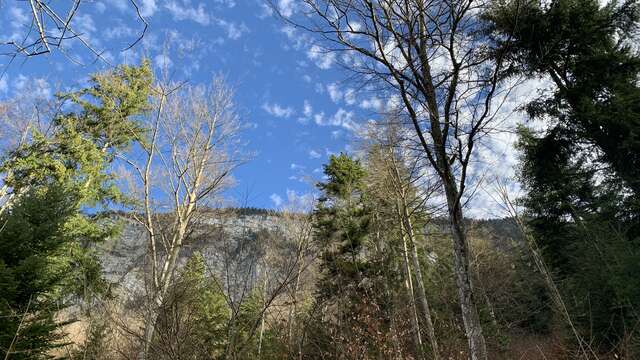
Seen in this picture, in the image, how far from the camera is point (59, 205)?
325 inches

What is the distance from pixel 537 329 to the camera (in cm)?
1797

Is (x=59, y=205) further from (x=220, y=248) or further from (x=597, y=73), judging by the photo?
(x=597, y=73)

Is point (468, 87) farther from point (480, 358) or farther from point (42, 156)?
point (42, 156)

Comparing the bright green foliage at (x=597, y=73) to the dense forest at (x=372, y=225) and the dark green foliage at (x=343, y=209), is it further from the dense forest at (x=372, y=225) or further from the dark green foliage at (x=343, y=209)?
the dark green foliage at (x=343, y=209)

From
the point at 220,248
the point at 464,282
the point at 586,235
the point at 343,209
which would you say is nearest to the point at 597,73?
the point at 586,235

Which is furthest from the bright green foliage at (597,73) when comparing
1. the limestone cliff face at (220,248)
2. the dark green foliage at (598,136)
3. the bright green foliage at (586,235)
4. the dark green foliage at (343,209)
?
the limestone cliff face at (220,248)

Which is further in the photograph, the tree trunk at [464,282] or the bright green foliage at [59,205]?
the bright green foliage at [59,205]

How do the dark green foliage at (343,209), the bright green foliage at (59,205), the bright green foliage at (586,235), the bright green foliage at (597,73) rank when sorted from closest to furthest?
the bright green foliage at (59,205) < the bright green foliage at (586,235) < the bright green foliage at (597,73) < the dark green foliage at (343,209)

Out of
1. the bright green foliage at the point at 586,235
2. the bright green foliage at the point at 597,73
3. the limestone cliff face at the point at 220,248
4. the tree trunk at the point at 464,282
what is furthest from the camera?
the bright green foliage at the point at 597,73

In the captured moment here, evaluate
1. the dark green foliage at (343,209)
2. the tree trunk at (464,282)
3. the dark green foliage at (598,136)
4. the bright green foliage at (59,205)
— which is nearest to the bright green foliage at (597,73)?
the dark green foliage at (598,136)

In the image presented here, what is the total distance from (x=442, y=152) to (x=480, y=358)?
170 centimetres

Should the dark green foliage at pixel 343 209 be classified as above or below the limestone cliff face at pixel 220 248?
above

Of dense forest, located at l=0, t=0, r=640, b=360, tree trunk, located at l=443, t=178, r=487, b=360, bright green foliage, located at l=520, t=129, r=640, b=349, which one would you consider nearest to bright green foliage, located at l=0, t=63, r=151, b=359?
dense forest, located at l=0, t=0, r=640, b=360

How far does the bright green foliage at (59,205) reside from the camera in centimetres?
660
